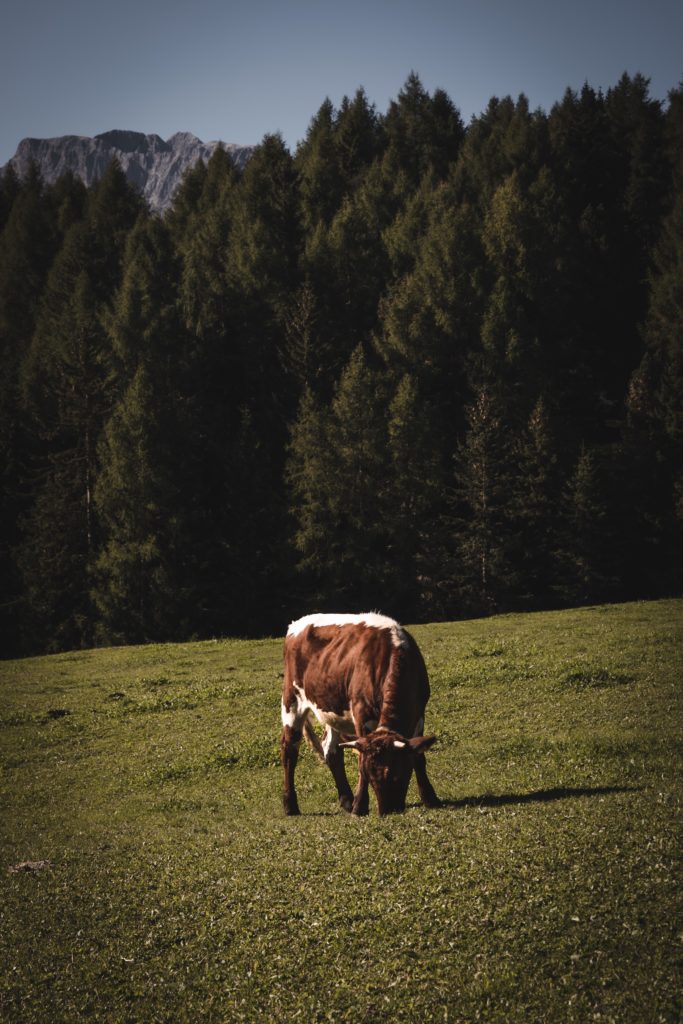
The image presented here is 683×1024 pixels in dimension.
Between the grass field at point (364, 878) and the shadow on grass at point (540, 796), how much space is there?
0.08 metres

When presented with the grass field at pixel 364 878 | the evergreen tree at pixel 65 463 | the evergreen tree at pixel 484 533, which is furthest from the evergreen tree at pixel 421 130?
the grass field at pixel 364 878

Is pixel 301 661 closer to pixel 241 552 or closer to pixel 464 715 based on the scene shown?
pixel 464 715

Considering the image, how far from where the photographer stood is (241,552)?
5925 cm

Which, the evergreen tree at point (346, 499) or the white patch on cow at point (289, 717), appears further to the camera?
the evergreen tree at point (346, 499)

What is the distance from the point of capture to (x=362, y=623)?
15305 mm

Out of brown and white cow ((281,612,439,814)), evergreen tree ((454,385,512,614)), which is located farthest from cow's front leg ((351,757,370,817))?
evergreen tree ((454,385,512,614))

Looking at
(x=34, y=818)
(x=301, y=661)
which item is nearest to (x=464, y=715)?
(x=301, y=661)

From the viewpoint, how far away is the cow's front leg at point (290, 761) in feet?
50.8

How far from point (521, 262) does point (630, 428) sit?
682 inches

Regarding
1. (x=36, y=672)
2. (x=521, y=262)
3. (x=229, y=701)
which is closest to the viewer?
(x=229, y=701)

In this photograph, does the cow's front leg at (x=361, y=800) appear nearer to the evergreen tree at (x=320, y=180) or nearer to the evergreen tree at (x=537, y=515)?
the evergreen tree at (x=537, y=515)

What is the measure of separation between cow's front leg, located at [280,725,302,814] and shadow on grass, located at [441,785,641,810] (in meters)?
3.25

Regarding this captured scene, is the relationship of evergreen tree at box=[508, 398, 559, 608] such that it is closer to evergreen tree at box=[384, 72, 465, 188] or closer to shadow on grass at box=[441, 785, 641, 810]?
shadow on grass at box=[441, 785, 641, 810]

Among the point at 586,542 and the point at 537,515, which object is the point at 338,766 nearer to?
the point at 586,542
